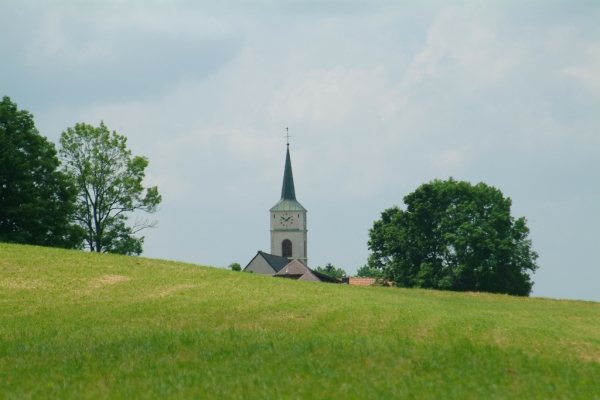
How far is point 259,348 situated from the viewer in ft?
54.7

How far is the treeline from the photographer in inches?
2163

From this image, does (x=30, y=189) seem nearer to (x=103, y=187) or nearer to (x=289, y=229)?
(x=103, y=187)

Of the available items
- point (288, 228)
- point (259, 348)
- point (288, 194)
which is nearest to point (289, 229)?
point (288, 228)

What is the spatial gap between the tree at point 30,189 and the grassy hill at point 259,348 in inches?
755

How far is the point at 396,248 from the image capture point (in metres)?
71.4

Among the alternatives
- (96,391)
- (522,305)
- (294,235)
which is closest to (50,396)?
(96,391)

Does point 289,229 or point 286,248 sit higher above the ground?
point 289,229

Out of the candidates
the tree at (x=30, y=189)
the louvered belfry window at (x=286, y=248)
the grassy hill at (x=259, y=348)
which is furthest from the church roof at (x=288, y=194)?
the grassy hill at (x=259, y=348)

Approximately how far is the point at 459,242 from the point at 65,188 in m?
35.4

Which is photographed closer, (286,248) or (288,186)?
(286,248)

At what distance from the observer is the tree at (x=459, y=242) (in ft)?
210

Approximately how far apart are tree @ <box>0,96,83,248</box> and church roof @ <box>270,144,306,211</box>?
94489mm

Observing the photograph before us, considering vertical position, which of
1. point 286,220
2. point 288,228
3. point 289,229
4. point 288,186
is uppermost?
point 288,186

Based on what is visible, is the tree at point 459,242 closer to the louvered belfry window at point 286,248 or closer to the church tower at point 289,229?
the church tower at point 289,229
